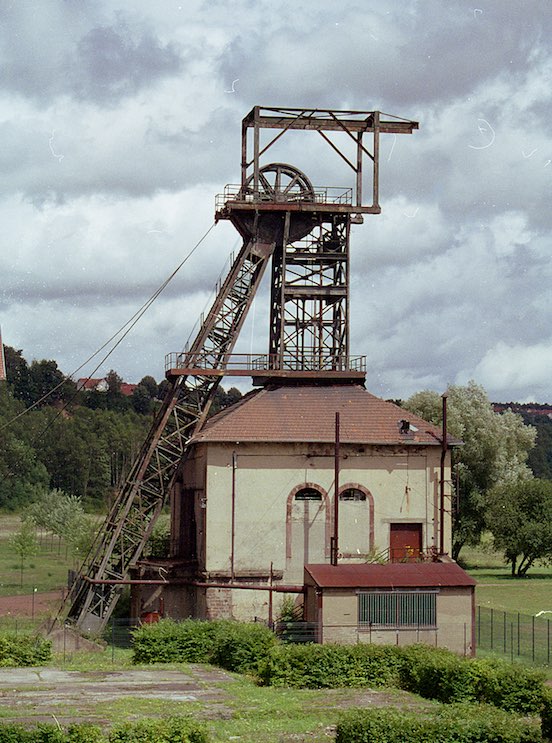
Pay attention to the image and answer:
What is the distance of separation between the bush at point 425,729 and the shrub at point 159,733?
308 centimetres

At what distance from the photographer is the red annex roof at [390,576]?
40.1m

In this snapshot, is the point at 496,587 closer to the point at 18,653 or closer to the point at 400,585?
the point at 400,585

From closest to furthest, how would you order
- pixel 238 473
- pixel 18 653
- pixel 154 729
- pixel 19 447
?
pixel 154 729
pixel 18 653
pixel 238 473
pixel 19 447

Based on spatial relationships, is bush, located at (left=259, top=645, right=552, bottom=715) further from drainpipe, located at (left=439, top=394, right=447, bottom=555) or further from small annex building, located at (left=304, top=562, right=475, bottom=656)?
drainpipe, located at (left=439, top=394, right=447, bottom=555)

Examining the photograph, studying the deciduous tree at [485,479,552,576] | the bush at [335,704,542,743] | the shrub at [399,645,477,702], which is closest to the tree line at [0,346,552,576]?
the deciduous tree at [485,479,552,576]

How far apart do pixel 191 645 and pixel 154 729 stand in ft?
48.6

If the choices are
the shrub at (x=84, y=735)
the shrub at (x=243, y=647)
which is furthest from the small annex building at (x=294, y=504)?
the shrub at (x=84, y=735)

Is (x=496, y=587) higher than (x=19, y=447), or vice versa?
(x=19, y=447)

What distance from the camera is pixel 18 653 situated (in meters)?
36.2

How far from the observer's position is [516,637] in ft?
146

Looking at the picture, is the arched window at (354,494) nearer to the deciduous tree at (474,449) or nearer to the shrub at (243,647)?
the shrub at (243,647)

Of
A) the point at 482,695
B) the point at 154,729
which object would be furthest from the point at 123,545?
the point at 154,729

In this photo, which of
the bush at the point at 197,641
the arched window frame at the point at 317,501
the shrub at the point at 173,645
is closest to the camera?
the bush at the point at 197,641

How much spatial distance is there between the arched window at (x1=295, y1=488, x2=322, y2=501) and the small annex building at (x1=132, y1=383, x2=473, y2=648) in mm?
39
